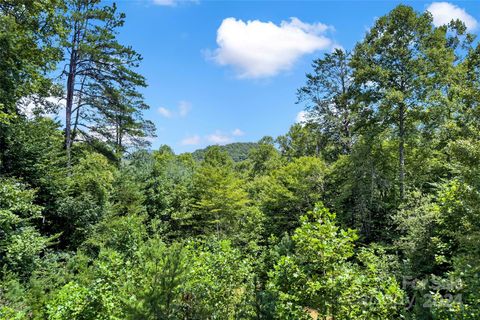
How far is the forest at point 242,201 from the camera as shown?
4.61m

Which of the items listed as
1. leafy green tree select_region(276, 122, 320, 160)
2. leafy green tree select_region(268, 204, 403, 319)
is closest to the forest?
leafy green tree select_region(268, 204, 403, 319)

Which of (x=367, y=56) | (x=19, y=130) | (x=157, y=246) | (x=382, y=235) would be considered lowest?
(x=382, y=235)

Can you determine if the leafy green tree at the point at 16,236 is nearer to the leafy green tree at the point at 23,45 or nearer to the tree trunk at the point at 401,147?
the leafy green tree at the point at 23,45

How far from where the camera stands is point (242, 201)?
1692 centimetres

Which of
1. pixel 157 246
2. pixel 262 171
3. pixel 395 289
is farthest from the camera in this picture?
pixel 262 171

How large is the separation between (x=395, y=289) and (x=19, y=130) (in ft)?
38.3

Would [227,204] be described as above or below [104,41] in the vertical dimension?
below

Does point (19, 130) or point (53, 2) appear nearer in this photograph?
point (53, 2)

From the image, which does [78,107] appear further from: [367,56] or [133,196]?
[367,56]

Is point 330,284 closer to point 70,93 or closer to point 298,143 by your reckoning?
point 70,93

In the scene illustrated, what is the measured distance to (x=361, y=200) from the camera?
1352cm

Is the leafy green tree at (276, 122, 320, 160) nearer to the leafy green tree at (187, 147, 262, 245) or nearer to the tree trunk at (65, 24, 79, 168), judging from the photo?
the leafy green tree at (187, 147, 262, 245)

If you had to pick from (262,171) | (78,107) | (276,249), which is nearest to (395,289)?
(276,249)

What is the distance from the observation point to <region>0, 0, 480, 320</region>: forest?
4.61 metres
